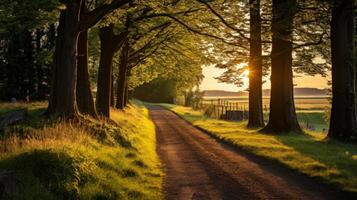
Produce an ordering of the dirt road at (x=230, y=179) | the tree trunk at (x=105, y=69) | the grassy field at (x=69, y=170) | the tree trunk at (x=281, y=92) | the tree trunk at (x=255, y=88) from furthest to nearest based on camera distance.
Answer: the tree trunk at (x=255, y=88) < the tree trunk at (x=105, y=69) < the tree trunk at (x=281, y=92) < the dirt road at (x=230, y=179) < the grassy field at (x=69, y=170)

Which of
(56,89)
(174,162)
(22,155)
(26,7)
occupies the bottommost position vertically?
(174,162)

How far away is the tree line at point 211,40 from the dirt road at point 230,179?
5806 mm

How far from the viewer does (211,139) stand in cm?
2566

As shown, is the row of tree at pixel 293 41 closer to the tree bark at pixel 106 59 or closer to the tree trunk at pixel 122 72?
the tree bark at pixel 106 59

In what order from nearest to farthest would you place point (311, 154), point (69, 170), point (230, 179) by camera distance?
point (69, 170)
point (230, 179)
point (311, 154)

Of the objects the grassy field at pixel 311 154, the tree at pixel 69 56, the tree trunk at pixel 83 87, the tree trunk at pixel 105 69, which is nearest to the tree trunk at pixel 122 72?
the tree trunk at pixel 105 69

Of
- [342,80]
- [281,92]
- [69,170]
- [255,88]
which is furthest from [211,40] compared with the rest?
[69,170]

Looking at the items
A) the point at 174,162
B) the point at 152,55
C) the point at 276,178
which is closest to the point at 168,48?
the point at 152,55

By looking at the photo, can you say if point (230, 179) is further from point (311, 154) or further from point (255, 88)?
point (255, 88)

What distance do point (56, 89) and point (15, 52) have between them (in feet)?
115

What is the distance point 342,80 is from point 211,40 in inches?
412

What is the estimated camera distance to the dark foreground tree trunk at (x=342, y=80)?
2220 cm

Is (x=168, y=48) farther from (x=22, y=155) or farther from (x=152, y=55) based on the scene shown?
(x=22, y=155)

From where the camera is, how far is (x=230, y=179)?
13484 millimetres
